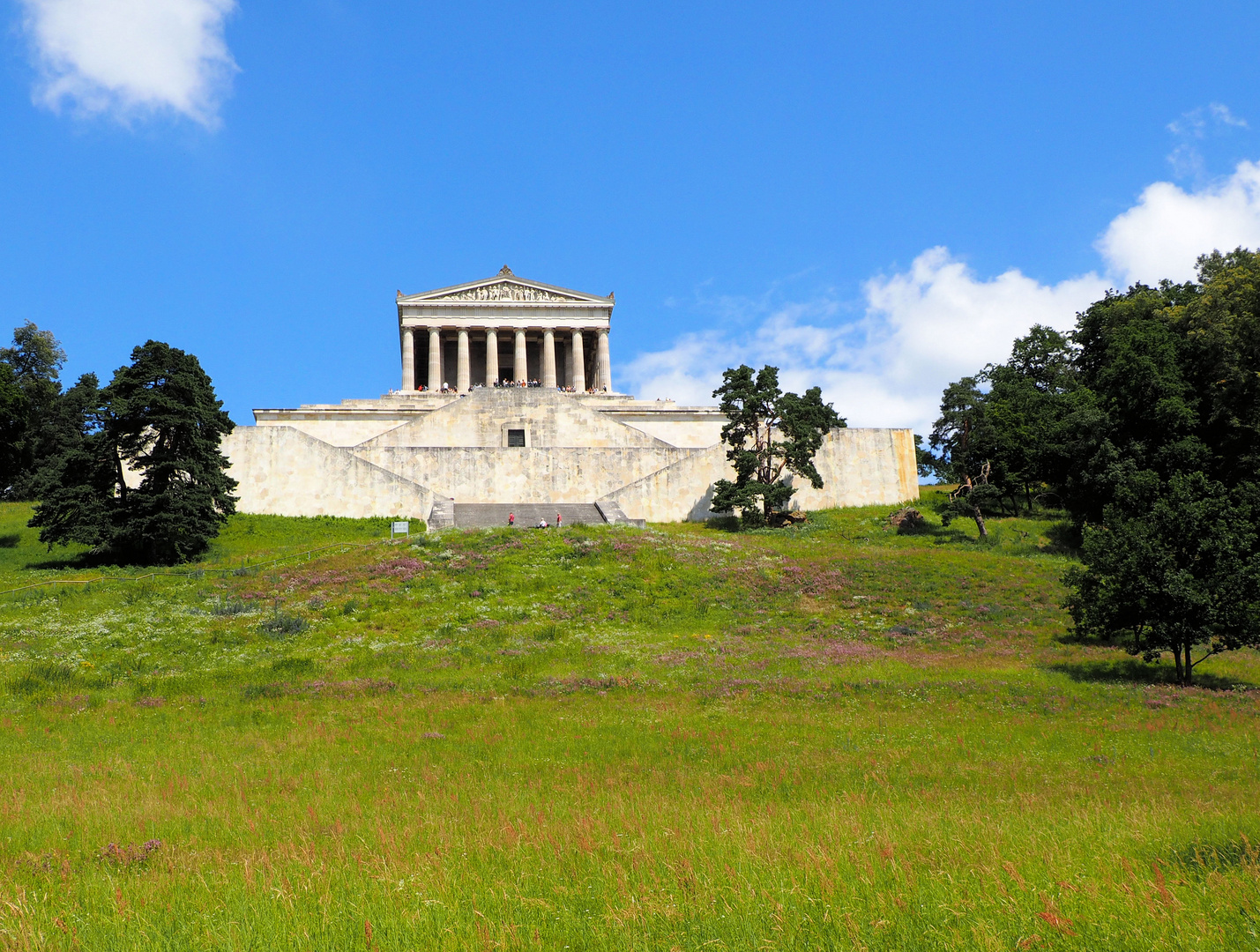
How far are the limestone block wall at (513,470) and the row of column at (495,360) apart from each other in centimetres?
2537

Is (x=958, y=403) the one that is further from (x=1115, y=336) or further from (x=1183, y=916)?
(x=1183, y=916)

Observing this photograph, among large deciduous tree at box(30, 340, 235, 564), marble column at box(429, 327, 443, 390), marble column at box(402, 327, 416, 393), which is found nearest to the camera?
large deciduous tree at box(30, 340, 235, 564)

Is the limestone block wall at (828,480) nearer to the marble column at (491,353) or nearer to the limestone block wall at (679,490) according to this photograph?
the limestone block wall at (679,490)

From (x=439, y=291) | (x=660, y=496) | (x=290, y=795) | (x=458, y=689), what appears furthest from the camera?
(x=439, y=291)

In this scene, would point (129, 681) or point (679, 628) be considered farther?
point (679, 628)

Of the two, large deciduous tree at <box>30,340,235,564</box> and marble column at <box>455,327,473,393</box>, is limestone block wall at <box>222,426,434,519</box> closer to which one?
large deciduous tree at <box>30,340,235,564</box>

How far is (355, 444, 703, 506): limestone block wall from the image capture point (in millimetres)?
48469

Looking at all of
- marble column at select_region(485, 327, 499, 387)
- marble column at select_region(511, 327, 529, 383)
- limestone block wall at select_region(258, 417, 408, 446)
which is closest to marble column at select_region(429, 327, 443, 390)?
marble column at select_region(485, 327, 499, 387)

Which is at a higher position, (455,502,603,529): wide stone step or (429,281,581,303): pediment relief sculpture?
(429,281,581,303): pediment relief sculpture

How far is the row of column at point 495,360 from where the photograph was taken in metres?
76.1

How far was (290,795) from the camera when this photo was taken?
11.6 m

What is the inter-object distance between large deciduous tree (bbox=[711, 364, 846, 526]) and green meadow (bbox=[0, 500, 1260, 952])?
7.99 metres

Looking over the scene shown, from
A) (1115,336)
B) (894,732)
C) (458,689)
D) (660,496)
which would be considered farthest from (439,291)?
(894,732)

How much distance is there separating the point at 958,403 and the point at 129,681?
40.9 metres
